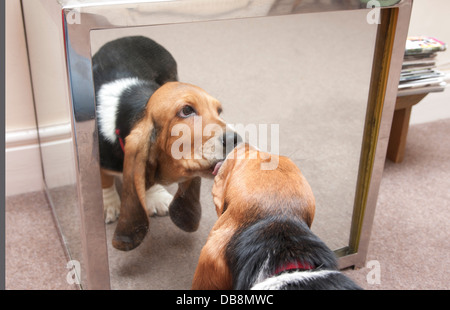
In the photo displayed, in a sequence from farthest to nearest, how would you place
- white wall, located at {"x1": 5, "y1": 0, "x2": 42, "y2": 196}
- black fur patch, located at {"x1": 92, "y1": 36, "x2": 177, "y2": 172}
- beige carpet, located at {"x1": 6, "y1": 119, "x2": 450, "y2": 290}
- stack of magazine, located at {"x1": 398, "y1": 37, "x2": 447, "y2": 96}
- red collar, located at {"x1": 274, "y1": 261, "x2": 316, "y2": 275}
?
stack of magazine, located at {"x1": 398, "y1": 37, "x2": 447, "y2": 96}
white wall, located at {"x1": 5, "y1": 0, "x2": 42, "y2": 196}
beige carpet, located at {"x1": 6, "y1": 119, "x2": 450, "y2": 290}
black fur patch, located at {"x1": 92, "y1": 36, "x2": 177, "y2": 172}
red collar, located at {"x1": 274, "y1": 261, "x2": 316, "y2": 275}

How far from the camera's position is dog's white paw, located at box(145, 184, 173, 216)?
91 cm

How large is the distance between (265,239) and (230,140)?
23cm

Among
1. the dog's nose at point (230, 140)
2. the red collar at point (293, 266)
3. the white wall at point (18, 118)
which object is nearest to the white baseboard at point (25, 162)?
the white wall at point (18, 118)

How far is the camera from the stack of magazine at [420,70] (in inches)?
57.3

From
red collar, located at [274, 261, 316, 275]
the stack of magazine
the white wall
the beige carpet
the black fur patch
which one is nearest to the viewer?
red collar, located at [274, 261, 316, 275]

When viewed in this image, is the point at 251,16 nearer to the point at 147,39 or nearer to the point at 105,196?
the point at 147,39

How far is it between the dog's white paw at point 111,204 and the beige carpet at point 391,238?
0.10 metres

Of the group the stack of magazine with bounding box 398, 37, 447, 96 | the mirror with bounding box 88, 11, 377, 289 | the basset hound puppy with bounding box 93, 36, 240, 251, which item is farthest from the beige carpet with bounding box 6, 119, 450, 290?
the stack of magazine with bounding box 398, 37, 447, 96

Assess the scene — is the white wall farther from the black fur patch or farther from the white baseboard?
the black fur patch

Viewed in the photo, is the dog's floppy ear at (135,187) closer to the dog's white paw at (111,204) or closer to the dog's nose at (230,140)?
the dog's white paw at (111,204)

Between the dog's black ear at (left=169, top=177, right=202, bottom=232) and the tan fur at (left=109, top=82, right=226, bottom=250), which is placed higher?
the tan fur at (left=109, top=82, right=226, bottom=250)

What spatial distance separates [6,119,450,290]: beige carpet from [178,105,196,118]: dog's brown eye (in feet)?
0.82

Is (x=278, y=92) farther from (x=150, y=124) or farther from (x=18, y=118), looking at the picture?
(x=18, y=118)
